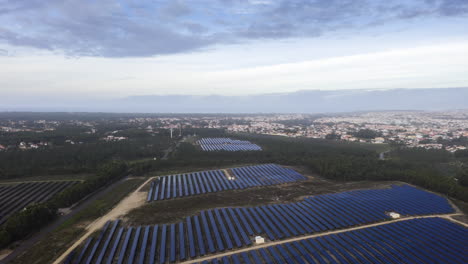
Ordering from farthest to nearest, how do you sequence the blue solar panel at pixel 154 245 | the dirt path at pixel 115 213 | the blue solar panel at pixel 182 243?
the dirt path at pixel 115 213, the blue solar panel at pixel 182 243, the blue solar panel at pixel 154 245

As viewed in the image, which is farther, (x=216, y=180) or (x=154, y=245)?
(x=216, y=180)

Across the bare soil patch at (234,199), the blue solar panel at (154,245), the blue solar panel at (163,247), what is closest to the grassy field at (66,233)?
the bare soil patch at (234,199)

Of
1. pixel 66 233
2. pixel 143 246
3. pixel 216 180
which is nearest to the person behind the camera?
pixel 143 246

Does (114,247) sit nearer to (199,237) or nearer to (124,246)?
(124,246)

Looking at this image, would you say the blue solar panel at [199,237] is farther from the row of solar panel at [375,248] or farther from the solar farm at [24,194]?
the solar farm at [24,194]

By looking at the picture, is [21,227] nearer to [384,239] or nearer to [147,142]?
[384,239]

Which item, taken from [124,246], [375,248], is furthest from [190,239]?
[375,248]
